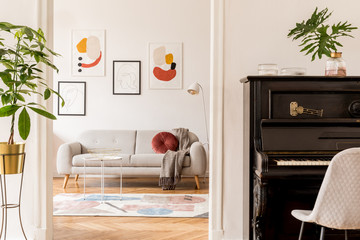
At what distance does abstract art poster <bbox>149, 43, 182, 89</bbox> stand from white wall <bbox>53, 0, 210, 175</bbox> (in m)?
0.09

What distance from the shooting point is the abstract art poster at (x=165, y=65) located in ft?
22.9

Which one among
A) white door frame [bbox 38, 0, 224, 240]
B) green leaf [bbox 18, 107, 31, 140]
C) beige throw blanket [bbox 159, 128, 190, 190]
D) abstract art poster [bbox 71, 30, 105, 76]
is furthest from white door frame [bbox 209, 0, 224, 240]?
abstract art poster [bbox 71, 30, 105, 76]

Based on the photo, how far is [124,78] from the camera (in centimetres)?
704

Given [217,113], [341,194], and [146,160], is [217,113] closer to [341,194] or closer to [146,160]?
[341,194]

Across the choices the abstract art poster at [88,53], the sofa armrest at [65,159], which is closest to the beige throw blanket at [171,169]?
the sofa armrest at [65,159]

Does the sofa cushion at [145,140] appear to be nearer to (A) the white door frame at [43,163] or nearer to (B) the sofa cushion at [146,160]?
(B) the sofa cushion at [146,160]

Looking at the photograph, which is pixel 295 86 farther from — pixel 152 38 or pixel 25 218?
pixel 152 38

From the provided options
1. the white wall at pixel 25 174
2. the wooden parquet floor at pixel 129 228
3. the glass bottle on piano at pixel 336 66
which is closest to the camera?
the glass bottle on piano at pixel 336 66

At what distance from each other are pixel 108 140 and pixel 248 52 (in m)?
3.96

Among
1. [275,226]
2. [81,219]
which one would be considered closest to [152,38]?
[81,219]

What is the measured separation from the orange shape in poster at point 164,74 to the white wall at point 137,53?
183 mm

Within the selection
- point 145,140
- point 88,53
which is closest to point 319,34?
point 145,140

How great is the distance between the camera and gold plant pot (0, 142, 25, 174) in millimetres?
2750

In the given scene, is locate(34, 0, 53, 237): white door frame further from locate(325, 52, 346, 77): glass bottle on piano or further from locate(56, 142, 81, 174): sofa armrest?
locate(56, 142, 81, 174): sofa armrest
